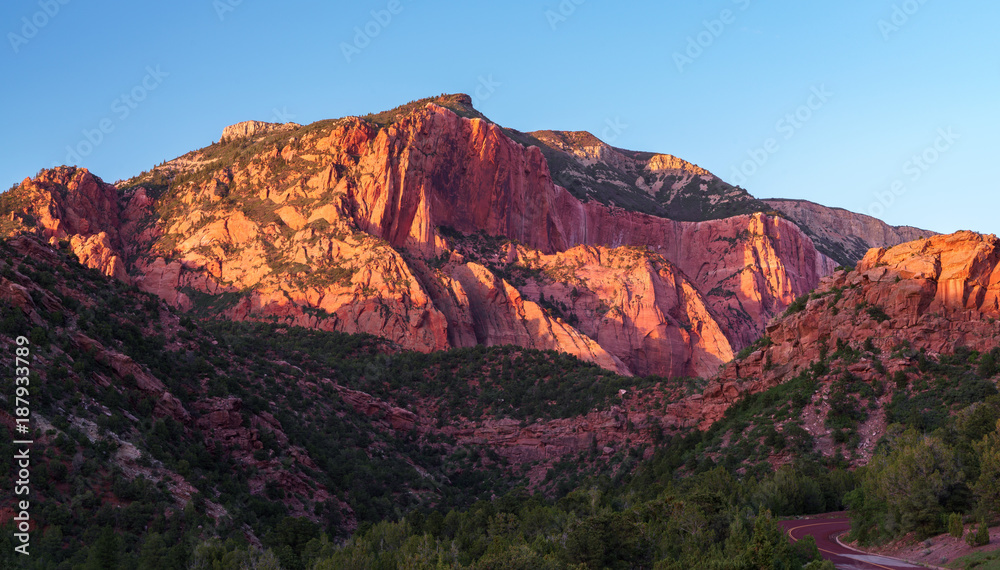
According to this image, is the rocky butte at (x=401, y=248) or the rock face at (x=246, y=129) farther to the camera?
the rock face at (x=246, y=129)

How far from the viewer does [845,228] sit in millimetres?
194000

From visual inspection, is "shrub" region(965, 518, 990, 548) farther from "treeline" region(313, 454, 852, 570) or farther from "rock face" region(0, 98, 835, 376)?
"rock face" region(0, 98, 835, 376)

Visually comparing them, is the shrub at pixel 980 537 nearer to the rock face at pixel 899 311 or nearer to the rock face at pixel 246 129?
the rock face at pixel 899 311

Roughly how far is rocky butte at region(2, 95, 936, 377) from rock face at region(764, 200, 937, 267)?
4841 cm

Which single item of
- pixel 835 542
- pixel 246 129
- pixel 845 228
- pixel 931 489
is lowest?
pixel 835 542

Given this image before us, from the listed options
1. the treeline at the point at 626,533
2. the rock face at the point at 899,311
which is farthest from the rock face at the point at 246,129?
the treeline at the point at 626,533

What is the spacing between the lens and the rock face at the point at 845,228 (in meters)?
182

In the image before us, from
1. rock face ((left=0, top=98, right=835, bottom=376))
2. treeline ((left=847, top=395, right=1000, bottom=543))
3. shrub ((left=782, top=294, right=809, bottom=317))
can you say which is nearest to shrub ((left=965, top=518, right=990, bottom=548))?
treeline ((left=847, top=395, right=1000, bottom=543))

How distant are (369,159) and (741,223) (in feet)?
227

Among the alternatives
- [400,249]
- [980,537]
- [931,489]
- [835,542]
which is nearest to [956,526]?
[980,537]

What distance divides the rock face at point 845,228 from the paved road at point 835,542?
144 m

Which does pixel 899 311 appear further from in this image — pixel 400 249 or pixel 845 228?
pixel 845 228

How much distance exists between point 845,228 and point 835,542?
561 feet

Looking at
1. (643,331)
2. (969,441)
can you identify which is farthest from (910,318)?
(643,331)
